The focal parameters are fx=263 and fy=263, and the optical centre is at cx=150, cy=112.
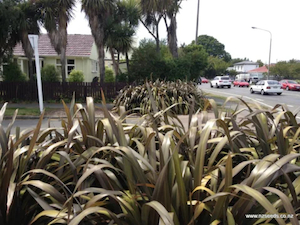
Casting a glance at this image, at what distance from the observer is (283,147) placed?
2121 mm

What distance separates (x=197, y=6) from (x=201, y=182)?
91.4 feet

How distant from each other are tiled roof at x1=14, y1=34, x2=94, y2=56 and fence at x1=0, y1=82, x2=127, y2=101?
32.1 feet

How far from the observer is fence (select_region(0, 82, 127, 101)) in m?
15.0

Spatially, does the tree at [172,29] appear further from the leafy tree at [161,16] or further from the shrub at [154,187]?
the shrub at [154,187]

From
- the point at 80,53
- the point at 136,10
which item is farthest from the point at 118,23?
the point at 80,53

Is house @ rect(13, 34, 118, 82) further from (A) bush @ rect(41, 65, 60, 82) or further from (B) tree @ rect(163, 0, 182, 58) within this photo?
(B) tree @ rect(163, 0, 182, 58)

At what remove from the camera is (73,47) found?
Result: 25703 millimetres

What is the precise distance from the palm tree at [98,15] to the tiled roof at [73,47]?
6785 millimetres

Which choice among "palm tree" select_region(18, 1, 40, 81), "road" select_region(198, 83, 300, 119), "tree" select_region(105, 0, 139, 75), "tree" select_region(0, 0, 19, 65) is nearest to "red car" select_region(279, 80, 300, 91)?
"road" select_region(198, 83, 300, 119)

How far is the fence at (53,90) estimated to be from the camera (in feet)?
49.3

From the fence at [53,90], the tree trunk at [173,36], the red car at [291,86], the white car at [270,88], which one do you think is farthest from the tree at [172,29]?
the red car at [291,86]

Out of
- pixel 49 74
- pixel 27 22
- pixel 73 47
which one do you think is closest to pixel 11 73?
pixel 49 74

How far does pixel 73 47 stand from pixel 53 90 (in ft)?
38.5

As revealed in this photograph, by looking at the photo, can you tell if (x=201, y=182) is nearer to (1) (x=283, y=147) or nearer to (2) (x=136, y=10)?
(1) (x=283, y=147)
